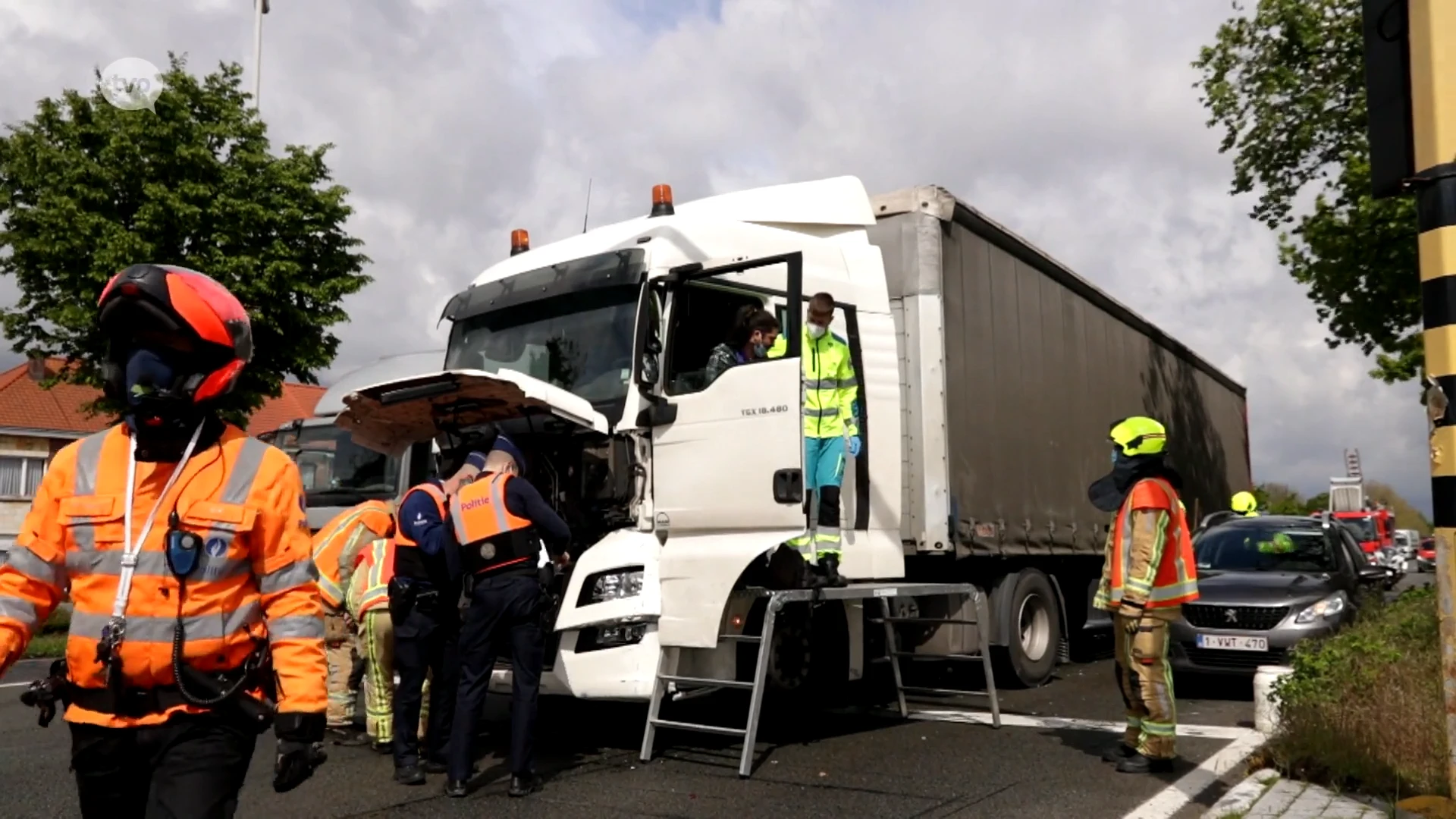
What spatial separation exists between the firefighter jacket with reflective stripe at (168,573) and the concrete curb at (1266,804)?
408cm

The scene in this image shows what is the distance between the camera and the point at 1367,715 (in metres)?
5.94

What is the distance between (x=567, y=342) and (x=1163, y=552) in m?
3.64

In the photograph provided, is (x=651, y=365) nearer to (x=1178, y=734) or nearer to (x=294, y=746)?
(x=1178, y=734)

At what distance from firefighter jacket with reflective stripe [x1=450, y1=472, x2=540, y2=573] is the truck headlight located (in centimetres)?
55

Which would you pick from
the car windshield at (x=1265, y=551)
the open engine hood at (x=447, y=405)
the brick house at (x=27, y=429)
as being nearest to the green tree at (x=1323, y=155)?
the car windshield at (x=1265, y=551)

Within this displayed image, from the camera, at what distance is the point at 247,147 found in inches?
723

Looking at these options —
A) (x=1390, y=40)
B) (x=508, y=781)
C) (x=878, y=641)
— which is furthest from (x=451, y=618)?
(x=1390, y=40)

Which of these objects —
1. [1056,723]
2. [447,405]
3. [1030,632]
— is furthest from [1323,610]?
[447,405]

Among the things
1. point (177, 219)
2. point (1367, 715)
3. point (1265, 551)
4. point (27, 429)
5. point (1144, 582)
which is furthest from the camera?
point (27, 429)

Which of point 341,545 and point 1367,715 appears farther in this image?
point 341,545

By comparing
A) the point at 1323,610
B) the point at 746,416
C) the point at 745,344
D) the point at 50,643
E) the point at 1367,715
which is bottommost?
the point at 50,643

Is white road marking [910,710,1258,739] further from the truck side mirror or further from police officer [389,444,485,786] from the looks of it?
police officer [389,444,485,786]

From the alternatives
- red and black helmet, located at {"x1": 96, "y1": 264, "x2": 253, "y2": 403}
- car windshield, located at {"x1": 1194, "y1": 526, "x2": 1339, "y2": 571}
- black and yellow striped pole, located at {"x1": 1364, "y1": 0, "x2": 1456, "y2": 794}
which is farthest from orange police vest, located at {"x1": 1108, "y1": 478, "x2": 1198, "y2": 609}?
red and black helmet, located at {"x1": 96, "y1": 264, "x2": 253, "y2": 403}

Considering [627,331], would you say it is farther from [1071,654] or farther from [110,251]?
[110,251]
